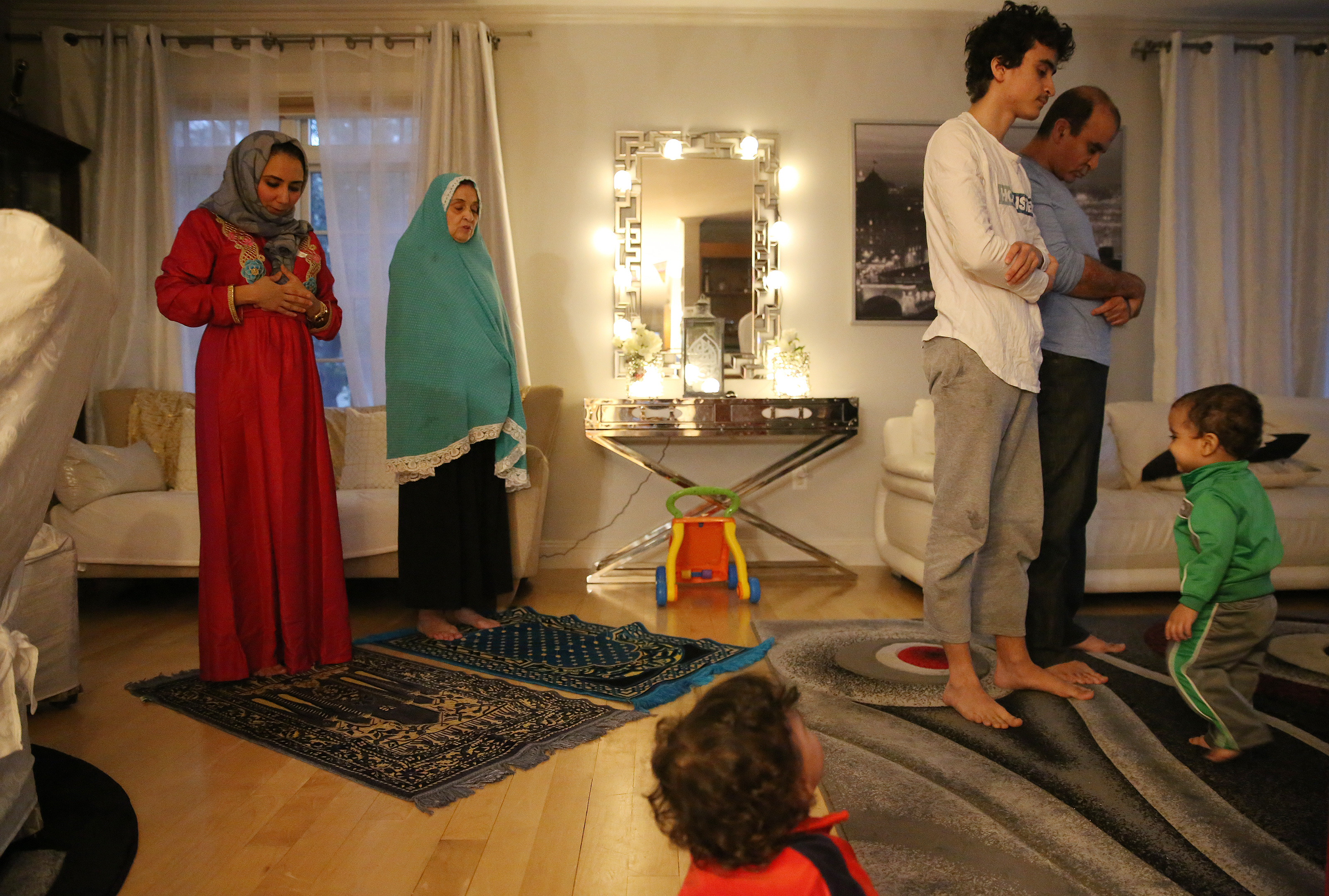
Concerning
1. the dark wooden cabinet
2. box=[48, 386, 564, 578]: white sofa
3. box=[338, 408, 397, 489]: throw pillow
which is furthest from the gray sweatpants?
the dark wooden cabinet

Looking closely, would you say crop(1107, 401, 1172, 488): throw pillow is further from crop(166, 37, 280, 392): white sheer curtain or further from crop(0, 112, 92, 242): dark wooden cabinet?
crop(0, 112, 92, 242): dark wooden cabinet

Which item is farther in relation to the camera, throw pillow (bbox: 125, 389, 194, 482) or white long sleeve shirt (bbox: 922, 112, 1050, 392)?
throw pillow (bbox: 125, 389, 194, 482)

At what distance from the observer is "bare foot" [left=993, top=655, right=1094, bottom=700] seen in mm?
1998

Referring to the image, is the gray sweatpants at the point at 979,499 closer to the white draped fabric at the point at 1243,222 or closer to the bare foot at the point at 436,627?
the bare foot at the point at 436,627

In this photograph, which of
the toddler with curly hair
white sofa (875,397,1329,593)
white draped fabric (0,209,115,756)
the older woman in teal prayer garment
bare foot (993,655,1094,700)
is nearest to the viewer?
the toddler with curly hair

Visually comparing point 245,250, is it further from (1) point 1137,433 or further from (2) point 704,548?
(1) point 1137,433

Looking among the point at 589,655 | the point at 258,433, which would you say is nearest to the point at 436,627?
the point at 589,655

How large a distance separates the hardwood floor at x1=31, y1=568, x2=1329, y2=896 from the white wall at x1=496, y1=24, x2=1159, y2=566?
Result: 2.01 metres

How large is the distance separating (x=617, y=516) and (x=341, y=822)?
8.57 ft

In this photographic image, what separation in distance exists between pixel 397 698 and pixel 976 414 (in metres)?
1.47

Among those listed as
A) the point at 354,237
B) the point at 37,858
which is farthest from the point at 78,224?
the point at 37,858

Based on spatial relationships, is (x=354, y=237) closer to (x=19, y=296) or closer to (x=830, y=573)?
(x=830, y=573)

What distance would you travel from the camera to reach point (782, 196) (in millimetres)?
4059

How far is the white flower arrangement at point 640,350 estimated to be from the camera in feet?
12.5
